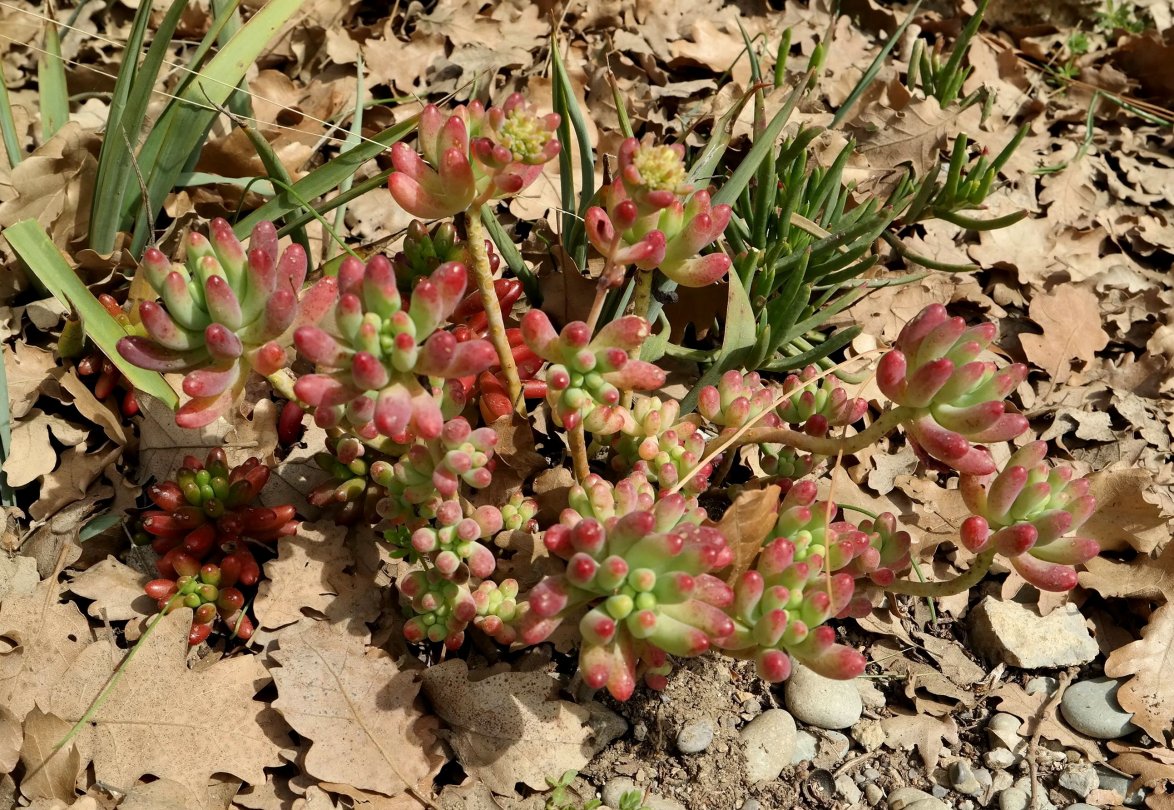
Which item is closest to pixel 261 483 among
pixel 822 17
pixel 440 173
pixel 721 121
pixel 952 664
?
pixel 440 173

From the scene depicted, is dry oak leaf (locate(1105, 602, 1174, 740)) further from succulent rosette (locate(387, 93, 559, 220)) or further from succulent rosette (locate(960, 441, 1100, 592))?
succulent rosette (locate(387, 93, 559, 220))

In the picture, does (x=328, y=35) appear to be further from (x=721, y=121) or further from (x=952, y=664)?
(x=952, y=664)

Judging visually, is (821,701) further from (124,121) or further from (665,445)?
(124,121)

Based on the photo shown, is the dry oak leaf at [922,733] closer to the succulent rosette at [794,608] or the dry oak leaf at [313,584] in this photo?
the succulent rosette at [794,608]

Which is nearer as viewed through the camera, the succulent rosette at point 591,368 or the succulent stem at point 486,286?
the succulent rosette at point 591,368

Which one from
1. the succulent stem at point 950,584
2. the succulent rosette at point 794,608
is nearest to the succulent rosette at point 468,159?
the succulent rosette at point 794,608

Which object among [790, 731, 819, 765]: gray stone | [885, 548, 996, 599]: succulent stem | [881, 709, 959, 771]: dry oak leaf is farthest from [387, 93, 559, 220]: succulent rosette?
[881, 709, 959, 771]: dry oak leaf

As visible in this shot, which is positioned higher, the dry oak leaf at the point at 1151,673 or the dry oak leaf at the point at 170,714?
the dry oak leaf at the point at 170,714

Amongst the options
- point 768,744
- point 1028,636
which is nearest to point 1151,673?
point 1028,636
